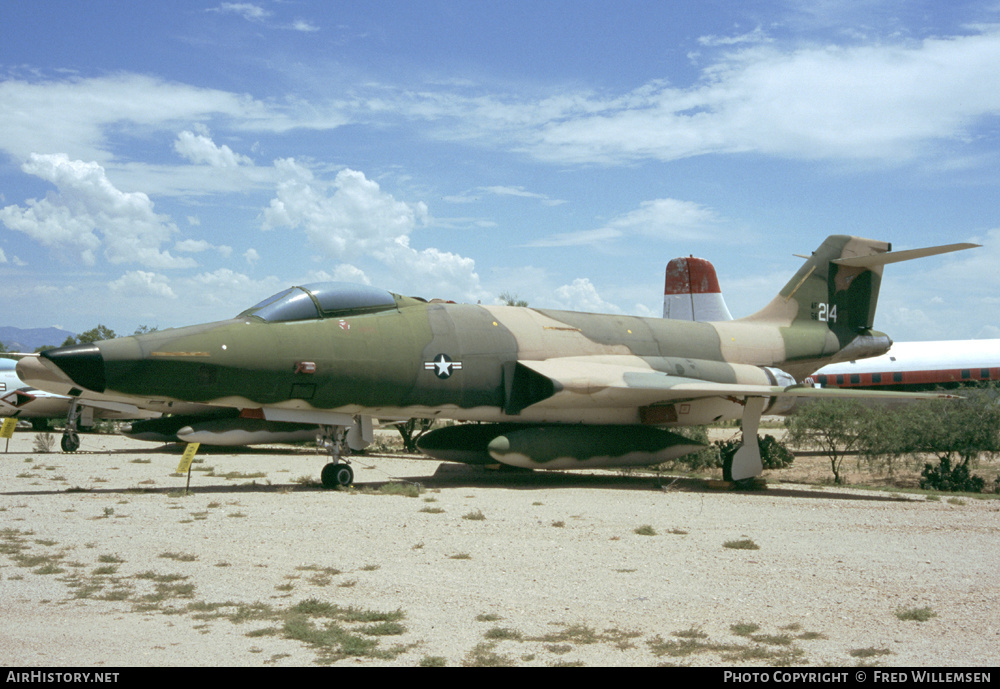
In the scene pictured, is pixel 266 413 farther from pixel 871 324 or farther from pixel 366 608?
pixel 871 324

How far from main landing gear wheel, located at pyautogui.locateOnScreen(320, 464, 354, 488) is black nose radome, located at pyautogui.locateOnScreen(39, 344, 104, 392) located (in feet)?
12.2

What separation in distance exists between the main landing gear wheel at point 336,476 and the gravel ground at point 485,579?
664 millimetres

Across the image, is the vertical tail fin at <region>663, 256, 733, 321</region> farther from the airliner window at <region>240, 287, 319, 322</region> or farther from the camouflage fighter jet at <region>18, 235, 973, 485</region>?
the airliner window at <region>240, 287, 319, 322</region>

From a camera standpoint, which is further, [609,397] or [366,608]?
[609,397]

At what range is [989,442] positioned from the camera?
18.0 m

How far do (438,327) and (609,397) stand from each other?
3.40m

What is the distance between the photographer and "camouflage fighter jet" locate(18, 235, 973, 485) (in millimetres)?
11969

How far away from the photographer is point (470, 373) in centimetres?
1431

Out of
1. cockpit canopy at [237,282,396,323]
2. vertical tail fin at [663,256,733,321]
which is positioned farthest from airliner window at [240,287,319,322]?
vertical tail fin at [663,256,733,321]

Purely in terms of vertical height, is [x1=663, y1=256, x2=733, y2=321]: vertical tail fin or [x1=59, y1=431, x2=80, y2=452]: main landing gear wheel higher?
[x1=663, y1=256, x2=733, y2=321]: vertical tail fin

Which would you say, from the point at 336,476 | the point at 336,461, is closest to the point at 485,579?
the point at 336,476

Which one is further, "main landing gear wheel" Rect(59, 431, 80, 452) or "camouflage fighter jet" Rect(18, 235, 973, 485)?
"main landing gear wheel" Rect(59, 431, 80, 452)

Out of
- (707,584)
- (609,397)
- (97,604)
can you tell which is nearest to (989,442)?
(609,397)

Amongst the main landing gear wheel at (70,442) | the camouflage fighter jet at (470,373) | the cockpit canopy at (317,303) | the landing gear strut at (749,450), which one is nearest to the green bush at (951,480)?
the camouflage fighter jet at (470,373)
